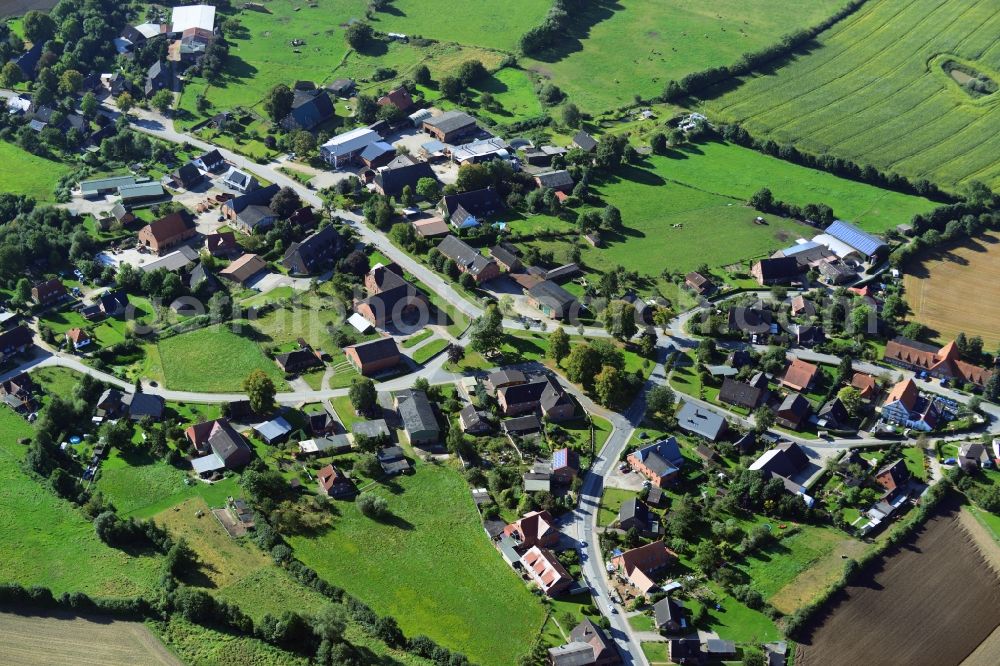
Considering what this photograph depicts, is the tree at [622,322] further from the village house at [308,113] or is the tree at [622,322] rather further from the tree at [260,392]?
the village house at [308,113]

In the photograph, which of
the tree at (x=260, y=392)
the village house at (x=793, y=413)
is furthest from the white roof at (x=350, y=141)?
the village house at (x=793, y=413)

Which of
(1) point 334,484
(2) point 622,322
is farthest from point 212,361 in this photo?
(2) point 622,322

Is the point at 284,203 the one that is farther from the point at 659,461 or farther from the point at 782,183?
the point at 782,183

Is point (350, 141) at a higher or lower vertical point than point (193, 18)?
lower

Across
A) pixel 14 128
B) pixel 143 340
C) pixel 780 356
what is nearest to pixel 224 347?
pixel 143 340

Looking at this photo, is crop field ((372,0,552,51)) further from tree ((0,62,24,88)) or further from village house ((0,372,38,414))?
village house ((0,372,38,414))

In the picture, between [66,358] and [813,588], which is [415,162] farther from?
[813,588]
